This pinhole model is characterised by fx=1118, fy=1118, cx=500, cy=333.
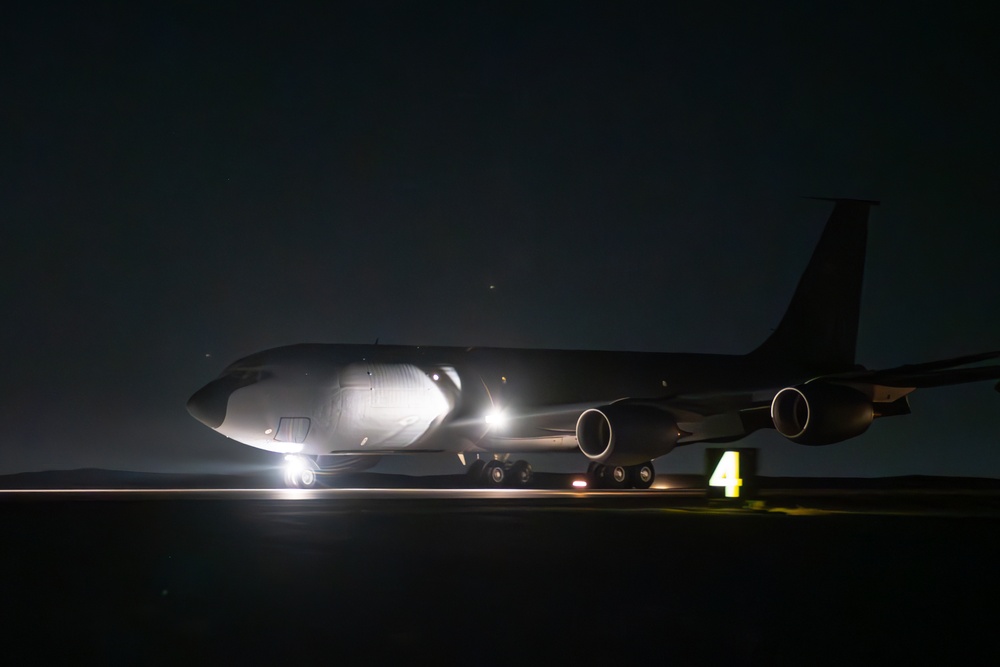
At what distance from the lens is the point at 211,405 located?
26078 millimetres

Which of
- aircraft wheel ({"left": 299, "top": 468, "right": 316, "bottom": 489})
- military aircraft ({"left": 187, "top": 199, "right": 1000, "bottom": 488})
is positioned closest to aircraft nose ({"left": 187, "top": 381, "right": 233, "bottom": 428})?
military aircraft ({"left": 187, "top": 199, "right": 1000, "bottom": 488})

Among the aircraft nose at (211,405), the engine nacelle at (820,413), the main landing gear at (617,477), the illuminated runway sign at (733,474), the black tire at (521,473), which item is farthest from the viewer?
the black tire at (521,473)

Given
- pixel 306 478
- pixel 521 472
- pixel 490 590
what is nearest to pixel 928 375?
pixel 521 472

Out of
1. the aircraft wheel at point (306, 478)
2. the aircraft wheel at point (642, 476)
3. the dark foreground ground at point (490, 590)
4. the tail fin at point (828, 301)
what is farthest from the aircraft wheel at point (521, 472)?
the dark foreground ground at point (490, 590)

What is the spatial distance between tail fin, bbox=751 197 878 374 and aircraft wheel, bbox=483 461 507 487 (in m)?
10.2

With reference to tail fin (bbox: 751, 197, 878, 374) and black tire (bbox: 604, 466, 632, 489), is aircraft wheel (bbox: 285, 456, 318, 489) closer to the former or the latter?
black tire (bbox: 604, 466, 632, 489)

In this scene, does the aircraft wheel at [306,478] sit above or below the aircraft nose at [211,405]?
below

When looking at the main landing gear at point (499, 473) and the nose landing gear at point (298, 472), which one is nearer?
the nose landing gear at point (298, 472)

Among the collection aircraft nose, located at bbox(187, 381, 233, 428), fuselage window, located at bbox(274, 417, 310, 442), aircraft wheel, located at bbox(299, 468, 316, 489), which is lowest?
aircraft wheel, located at bbox(299, 468, 316, 489)

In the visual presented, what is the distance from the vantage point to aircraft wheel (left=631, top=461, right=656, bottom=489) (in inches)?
1187

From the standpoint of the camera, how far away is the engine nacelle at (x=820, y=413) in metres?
25.4

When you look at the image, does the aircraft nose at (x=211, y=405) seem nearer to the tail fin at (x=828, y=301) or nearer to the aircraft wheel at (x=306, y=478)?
the aircraft wheel at (x=306, y=478)

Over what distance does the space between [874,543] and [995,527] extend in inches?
173

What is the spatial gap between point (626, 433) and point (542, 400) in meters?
6.10
